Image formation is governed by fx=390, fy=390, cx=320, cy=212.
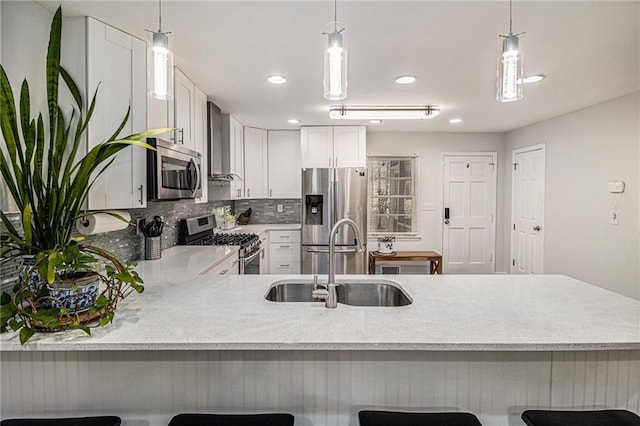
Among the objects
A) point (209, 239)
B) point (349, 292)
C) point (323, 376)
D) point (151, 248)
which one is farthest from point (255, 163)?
point (323, 376)

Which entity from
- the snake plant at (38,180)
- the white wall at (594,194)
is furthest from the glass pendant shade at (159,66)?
the white wall at (594,194)

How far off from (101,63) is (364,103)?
101 inches

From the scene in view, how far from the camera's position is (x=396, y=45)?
96.6 inches

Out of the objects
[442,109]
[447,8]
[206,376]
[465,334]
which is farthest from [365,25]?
[442,109]

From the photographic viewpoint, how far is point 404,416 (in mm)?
1322

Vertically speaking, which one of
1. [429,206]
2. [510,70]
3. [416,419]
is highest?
[510,70]

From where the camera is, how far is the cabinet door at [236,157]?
179 inches

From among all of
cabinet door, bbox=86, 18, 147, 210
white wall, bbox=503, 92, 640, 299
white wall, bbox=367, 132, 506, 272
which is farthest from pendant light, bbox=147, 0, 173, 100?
white wall, bbox=367, 132, 506, 272

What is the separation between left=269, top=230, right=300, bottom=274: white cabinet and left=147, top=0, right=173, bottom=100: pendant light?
383 centimetres

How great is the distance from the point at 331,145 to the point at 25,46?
12.5 ft

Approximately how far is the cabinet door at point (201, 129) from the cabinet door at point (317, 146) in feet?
5.84

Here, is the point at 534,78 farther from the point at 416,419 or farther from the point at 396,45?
the point at 416,419

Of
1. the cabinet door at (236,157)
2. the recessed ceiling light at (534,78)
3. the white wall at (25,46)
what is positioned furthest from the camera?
the cabinet door at (236,157)

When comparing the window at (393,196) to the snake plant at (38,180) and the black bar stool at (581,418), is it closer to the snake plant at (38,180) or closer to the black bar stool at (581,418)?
the black bar stool at (581,418)
